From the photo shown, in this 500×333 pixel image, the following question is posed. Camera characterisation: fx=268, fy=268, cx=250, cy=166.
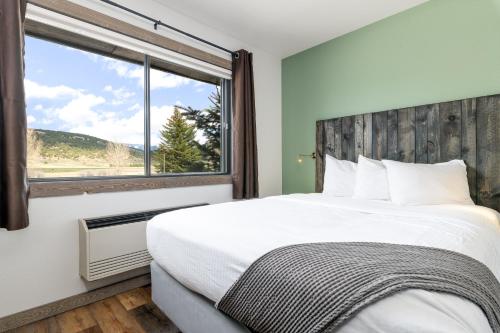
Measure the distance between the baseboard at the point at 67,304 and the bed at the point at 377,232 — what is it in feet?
2.13

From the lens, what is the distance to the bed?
665 mm

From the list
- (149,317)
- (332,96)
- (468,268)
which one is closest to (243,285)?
(468,268)

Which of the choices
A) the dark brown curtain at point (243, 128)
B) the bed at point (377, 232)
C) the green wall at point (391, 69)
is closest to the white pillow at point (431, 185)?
Answer: the bed at point (377, 232)

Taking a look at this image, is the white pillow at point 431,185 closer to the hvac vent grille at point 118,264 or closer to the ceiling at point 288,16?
the ceiling at point 288,16

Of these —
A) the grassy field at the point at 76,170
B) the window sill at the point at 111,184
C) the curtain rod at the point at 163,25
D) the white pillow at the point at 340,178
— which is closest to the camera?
the window sill at the point at 111,184

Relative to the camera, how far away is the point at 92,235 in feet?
6.03

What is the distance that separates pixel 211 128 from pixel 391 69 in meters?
1.89

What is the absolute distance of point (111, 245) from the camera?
193 cm

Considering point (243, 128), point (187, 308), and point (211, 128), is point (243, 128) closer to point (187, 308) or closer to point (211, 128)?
point (211, 128)

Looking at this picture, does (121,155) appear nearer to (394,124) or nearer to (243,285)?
(243,285)

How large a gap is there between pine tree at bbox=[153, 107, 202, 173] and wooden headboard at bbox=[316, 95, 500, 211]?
152 cm

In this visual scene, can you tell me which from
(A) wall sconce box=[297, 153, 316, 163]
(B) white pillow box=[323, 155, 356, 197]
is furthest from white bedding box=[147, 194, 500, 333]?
(A) wall sconce box=[297, 153, 316, 163]

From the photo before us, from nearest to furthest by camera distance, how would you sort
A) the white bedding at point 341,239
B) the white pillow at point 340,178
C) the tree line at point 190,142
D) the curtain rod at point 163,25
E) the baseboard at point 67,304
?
the white bedding at point 341,239 < the baseboard at point 67,304 < the curtain rod at point 163,25 < the white pillow at point 340,178 < the tree line at point 190,142

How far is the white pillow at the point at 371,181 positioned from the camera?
217 cm
